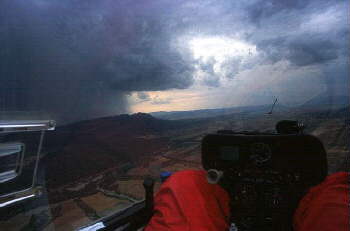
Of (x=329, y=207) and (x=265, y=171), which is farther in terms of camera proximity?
(x=265, y=171)

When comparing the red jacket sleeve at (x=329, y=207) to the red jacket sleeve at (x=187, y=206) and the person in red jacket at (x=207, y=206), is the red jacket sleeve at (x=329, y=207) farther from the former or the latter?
the red jacket sleeve at (x=187, y=206)

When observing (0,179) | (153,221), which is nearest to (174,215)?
(153,221)

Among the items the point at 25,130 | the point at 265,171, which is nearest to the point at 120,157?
the point at 25,130

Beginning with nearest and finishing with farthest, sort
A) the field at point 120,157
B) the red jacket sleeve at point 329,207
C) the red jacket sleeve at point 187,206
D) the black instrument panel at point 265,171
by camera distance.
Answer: the red jacket sleeve at point 329,207 → the red jacket sleeve at point 187,206 → the black instrument panel at point 265,171 → the field at point 120,157

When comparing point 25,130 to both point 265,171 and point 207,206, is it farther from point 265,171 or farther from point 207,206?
point 265,171

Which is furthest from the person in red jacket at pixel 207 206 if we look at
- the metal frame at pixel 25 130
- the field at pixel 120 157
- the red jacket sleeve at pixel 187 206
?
the metal frame at pixel 25 130

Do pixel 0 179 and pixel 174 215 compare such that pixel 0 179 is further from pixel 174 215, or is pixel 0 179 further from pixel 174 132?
pixel 174 132
